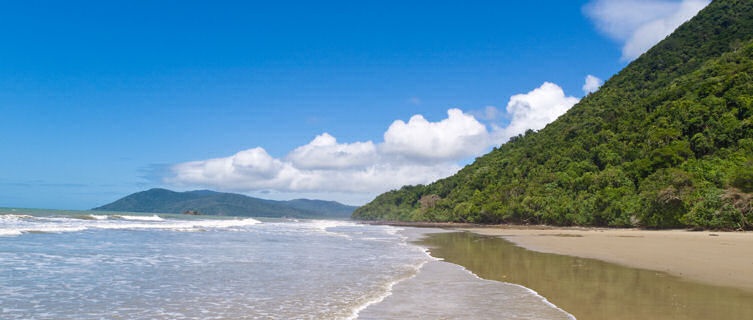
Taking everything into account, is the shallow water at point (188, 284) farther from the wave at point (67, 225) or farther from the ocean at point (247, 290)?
the wave at point (67, 225)

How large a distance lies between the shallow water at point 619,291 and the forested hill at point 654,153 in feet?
80.8

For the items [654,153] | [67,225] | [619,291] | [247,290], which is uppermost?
[654,153]

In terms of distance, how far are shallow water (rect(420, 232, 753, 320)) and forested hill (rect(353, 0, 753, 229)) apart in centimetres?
2461

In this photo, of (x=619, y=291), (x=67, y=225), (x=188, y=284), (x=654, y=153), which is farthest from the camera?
(x=654, y=153)

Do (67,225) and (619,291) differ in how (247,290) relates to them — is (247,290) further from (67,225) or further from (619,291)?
(67,225)

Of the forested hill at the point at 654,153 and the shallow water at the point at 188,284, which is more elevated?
the forested hill at the point at 654,153

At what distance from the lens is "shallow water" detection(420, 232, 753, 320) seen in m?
7.16

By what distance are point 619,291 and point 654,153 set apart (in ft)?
166

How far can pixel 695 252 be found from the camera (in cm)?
1638

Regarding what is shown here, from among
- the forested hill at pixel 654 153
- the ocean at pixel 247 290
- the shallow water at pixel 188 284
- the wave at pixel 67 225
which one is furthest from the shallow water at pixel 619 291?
the wave at pixel 67 225

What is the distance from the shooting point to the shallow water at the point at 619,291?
7.16 meters

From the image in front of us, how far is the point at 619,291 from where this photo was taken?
9172 mm

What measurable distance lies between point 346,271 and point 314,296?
4001 millimetres

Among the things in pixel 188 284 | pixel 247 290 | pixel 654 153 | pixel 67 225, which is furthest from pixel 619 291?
pixel 654 153
